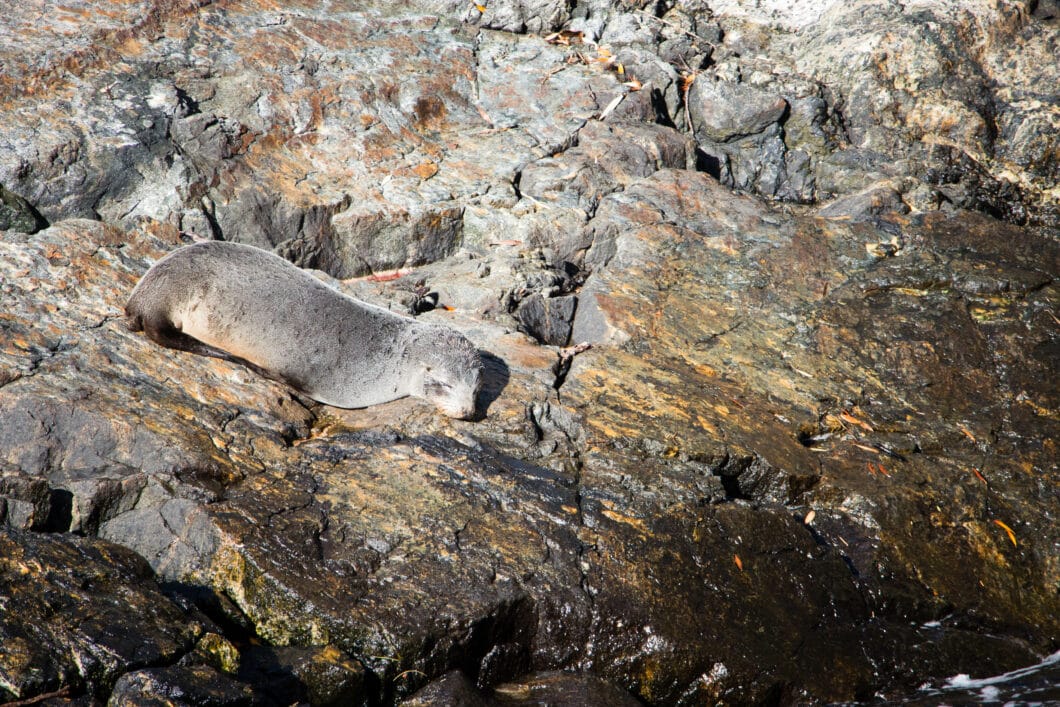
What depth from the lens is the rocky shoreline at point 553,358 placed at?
13.5 feet

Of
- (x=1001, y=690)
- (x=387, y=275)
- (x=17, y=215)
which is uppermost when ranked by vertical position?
(x=17, y=215)

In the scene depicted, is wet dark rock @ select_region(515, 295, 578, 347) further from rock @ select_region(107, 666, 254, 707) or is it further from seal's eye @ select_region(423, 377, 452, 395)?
rock @ select_region(107, 666, 254, 707)

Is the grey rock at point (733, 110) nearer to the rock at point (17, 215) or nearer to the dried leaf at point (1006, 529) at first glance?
the dried leaf at point (1006, 529)

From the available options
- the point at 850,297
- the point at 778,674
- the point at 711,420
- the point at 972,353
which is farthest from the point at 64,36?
the point at 972,353

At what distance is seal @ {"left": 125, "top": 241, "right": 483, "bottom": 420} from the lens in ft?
18.2

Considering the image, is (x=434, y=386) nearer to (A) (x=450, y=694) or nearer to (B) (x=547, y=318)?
(B) (x=547, y=318)

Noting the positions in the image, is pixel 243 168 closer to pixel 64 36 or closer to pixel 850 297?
pixel 64 36

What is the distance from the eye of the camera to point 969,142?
9.09 meters

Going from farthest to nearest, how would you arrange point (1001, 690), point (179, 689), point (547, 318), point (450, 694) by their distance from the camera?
point (547, 318) < point (1001, 690) < point (450, 694) < point (179, 689)

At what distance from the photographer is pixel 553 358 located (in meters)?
6.33

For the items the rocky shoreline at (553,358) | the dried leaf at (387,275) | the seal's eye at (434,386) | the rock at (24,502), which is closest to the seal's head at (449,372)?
the seal's eye at (434,386)

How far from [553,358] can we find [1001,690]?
3.55 meters

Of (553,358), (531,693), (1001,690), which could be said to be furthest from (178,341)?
(1001,690)

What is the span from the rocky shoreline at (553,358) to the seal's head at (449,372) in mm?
172
